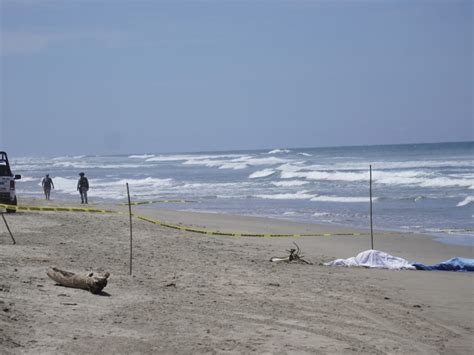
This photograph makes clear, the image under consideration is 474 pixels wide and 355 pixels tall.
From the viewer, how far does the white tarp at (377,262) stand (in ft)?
43.4

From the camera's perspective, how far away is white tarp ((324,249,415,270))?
13.2 meters

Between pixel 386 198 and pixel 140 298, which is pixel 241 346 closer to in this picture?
pixel 140 298

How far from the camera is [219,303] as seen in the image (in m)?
9.30

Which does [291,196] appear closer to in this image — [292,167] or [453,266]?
[453,266]

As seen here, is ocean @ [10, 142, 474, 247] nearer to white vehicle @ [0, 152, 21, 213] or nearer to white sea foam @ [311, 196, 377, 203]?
white sea foam @ [311, 196, 377, 203]

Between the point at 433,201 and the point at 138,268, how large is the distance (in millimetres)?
19065

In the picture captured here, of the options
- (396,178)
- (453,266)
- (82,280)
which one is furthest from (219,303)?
(396,178)

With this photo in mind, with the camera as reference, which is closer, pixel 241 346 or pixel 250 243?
pixel 241 346

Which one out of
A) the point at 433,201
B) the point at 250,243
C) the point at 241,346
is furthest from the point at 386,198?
the point at 241,346

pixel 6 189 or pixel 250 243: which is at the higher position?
pixel 6 189

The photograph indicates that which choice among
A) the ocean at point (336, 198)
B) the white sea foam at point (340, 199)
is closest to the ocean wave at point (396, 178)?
the ocean at point (336, 198)

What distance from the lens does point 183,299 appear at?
9.41 metres

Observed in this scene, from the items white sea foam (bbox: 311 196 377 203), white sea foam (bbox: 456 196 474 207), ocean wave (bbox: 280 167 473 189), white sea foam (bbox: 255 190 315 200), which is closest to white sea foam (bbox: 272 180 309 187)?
ocean wave (bbox: 280 167 473 189)

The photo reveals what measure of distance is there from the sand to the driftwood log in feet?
0.43
